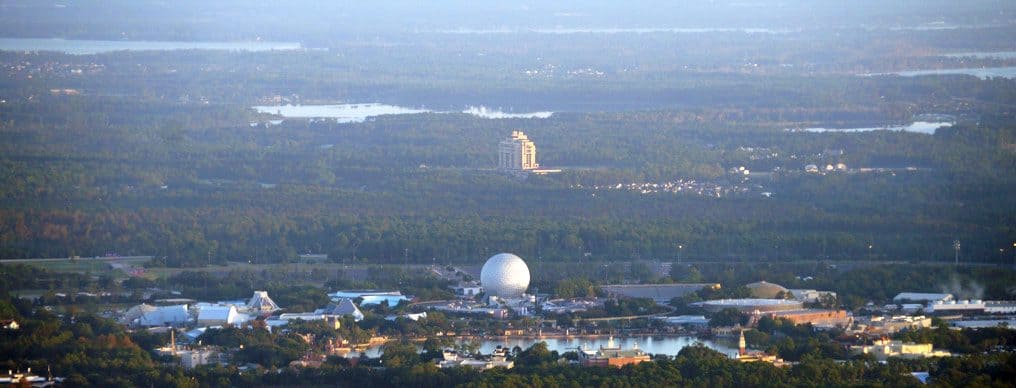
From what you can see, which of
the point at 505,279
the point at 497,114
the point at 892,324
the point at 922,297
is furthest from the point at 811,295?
the point at 497,114

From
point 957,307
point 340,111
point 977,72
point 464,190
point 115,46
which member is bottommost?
point 340,111

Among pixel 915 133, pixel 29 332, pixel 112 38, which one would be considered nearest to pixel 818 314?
pixel 29 332

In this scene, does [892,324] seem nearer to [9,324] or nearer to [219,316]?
[219,316]

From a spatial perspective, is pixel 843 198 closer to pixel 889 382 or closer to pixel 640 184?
pixel 640 184

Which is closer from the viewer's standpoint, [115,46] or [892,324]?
[892,324]

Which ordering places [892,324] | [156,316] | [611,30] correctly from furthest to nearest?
[611,30] < [156,316] < [892,324]

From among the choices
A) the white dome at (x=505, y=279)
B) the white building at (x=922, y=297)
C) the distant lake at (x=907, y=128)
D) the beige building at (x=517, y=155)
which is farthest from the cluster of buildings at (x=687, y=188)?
the white building at (x=922, y=297)

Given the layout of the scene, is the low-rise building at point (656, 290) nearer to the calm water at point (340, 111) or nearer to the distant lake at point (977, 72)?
the calm water at point (340, 111)

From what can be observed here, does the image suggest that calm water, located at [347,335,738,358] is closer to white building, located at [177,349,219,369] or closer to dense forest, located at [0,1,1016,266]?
white building, located at [177,349,219,369]
